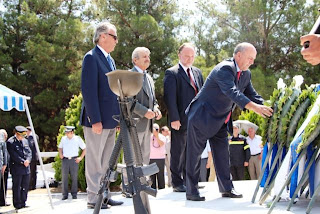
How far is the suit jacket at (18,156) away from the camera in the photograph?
33.8 ft

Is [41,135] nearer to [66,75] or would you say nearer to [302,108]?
[66,75]

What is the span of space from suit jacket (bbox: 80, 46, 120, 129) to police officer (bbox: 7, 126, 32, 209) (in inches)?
250

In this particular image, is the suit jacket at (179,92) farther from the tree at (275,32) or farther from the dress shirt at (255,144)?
the tree at (275,32)

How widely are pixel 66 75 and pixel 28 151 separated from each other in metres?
11.4

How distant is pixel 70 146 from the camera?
1120 centimetres

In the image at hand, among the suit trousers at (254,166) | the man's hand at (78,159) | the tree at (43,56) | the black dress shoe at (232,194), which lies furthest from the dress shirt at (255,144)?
the tree at (43,56)

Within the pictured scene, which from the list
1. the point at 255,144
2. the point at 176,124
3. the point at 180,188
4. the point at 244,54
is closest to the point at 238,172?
the point at 255,144

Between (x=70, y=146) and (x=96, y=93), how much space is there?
7.13 m

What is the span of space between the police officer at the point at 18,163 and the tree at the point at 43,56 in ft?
31.3

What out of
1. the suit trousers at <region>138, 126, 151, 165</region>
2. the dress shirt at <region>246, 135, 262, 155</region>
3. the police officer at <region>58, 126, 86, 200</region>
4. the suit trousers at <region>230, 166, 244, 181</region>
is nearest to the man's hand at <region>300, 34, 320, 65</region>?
the suit trousers at <region>138, 126, 151, 165</region>

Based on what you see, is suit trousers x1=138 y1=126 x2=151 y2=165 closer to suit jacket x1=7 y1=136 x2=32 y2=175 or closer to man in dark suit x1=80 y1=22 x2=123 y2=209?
man in dark suit x1=80 y1=22 x2=123 y2=209

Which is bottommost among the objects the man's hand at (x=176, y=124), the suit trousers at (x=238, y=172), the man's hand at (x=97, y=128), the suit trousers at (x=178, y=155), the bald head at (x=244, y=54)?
the suit trousers at (x=238, y=172)

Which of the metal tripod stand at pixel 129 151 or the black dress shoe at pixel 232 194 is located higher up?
the metal tripod stand at pixel 129 151

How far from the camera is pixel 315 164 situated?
3.64 meters
